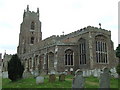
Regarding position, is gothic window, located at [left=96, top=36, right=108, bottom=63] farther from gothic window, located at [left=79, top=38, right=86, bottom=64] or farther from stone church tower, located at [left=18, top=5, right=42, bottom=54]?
stone church tower, located at [left=18, top=5, right=42, bottom=54]

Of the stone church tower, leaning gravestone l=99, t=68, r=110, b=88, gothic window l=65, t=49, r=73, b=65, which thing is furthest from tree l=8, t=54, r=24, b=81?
the stone church tower

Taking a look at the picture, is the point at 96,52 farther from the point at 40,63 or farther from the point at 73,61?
the point at 40,63

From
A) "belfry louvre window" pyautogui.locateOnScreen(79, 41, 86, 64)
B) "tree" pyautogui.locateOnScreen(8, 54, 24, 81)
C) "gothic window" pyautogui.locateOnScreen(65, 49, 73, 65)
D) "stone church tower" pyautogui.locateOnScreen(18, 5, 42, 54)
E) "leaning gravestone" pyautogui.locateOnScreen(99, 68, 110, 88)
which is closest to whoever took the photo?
"leaning gravestone" pyautogui.locateOnScreen(99, 68, 110, 88)

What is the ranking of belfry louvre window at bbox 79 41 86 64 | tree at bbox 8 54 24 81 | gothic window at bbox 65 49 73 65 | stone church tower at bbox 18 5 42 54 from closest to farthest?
tree at bbox 8 54 24 81
belfry louvre window at bbox 79 41 86 64
gothic window at bbox 65 49 73 65
stone church tower at bbox 18 5 42 54

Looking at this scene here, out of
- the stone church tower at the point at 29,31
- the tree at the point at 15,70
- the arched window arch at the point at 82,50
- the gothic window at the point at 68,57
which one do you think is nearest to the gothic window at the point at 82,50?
Result: the arched window arch at the point at 82,50

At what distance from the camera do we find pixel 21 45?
5997 cm

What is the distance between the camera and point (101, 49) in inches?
1216

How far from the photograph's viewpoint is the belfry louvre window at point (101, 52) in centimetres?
3018

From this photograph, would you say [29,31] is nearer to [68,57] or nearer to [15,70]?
[68,57]

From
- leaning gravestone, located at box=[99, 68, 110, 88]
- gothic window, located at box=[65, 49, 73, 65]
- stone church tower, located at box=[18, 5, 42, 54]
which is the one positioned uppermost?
stone church tower, located at box=[18, 5, 42, 54]

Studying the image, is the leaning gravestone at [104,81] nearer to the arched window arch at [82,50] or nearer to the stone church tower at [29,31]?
the arched window arch at [82,50]

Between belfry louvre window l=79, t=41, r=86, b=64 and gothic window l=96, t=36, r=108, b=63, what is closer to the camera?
gothic window l=96, t=36, r=108, b=63

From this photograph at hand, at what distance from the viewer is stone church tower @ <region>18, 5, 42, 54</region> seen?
58453mm

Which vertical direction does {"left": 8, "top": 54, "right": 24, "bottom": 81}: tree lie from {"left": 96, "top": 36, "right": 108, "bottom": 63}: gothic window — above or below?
below
